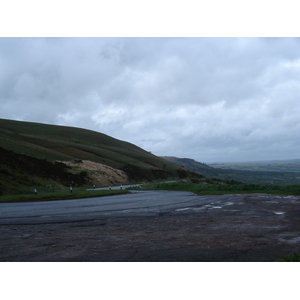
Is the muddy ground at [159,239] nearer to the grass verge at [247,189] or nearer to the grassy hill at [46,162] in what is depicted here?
the grass verge at [247,189]

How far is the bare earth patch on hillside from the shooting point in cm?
6262

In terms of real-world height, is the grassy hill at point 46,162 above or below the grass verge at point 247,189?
above

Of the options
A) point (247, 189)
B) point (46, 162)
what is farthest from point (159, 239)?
point (46, 162)

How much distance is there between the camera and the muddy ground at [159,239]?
888 centimetres

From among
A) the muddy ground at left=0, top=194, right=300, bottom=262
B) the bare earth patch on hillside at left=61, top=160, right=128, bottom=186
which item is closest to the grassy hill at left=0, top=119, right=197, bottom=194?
the bare earth patch on hillside at left=61, top=160, right=128, bottom=186

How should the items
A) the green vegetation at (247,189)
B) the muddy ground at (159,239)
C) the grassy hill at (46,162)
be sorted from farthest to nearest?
the grassy hill at (46,162)
the green vegetation at (247,189)
the muddy ground at (159,239)

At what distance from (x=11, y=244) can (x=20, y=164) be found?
135ft

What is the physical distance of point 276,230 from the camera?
12.7m

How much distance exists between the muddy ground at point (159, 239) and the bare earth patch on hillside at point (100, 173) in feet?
151

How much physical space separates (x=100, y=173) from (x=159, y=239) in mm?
56342

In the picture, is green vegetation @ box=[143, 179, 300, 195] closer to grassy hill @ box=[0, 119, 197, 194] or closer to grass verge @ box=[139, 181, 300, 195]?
grass verge @ box=[139, 181, 300, 195]

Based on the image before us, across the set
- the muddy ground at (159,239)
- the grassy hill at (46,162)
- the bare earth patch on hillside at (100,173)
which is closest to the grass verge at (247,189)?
the muddy ground at (159,239)

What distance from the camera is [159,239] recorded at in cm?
1145

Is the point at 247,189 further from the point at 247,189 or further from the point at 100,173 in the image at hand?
the point at 100,173
